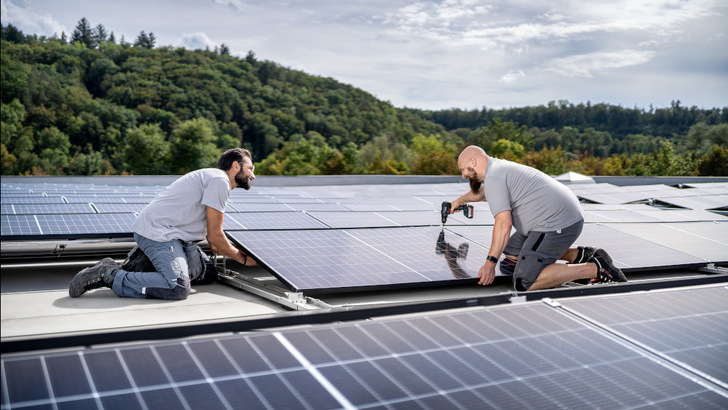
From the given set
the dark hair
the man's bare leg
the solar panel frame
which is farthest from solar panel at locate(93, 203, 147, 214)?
the man's bare leg

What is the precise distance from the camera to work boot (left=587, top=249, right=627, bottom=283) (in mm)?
7355

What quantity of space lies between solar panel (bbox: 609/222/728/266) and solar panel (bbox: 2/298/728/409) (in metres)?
6.22

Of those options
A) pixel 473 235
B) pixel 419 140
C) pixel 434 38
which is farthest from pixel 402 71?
pixel 473 235

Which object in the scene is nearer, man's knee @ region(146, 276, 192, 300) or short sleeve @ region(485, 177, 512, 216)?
man's knee @ region(146, 276, 192, 300)

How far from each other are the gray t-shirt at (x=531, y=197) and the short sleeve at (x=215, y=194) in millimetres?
3190

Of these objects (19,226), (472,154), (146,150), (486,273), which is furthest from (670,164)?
(146,150)

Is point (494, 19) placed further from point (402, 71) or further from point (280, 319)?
point (280, 319)

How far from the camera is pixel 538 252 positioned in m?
7.17

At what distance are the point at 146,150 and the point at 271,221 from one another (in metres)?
86.6

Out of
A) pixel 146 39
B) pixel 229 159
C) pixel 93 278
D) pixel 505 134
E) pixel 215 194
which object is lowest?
pixel 93 278

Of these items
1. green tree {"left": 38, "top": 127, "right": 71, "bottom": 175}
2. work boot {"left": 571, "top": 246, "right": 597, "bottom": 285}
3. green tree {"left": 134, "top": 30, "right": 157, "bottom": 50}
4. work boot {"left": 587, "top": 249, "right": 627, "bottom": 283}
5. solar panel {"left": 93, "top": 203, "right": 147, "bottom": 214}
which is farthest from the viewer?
green tree {"left": 134, "top": 30, "right": 157, "bottom": 50}

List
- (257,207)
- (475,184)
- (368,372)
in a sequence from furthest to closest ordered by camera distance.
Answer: (257,207) → (475,184) → (368,372)

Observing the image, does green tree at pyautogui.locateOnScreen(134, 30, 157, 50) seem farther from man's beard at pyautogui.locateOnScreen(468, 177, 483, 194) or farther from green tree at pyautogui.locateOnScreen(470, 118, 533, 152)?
man's beard at pyautogui.locateOnScreen(468, 177, 483, 194)

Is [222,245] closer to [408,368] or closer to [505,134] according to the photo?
[408,368]
